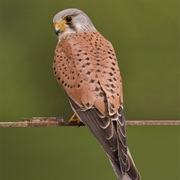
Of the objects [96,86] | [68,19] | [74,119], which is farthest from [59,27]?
[96,86]

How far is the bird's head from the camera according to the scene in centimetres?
639

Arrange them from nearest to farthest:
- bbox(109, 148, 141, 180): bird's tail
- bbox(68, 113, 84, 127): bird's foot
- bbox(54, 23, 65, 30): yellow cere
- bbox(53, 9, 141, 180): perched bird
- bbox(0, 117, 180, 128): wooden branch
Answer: bbox(0, 117, 180, 128): wooden branch < bbox(109, 148, 141, 180): bird's tail < bbox(53, 9, 141, 180): perched bird < bbox(68, 113, 84, 127): bird's foot < bbox(54, 23, 65, 30): yellow cere

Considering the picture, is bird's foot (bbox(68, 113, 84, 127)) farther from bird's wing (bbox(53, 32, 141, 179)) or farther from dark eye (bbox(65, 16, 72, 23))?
dark eye (bbox(65, 16, 72, 23))

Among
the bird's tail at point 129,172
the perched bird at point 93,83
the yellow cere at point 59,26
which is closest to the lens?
the bird's tail at point 129,172

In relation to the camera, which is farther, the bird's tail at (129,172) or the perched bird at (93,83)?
the perched bird at (93,83)

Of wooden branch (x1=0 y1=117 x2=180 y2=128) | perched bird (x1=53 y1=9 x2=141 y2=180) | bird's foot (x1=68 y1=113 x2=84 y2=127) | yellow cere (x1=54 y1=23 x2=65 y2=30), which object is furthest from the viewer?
yellow cere (x1=54 y1=23 x2=65 y2=30)

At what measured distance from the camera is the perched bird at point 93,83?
5367mm

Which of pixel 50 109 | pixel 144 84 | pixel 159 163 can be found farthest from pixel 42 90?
pixel 159 163

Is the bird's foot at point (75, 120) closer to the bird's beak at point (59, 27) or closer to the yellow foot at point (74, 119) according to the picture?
the yellow foot at point (74, 119)

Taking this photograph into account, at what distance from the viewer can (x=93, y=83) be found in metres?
5.73

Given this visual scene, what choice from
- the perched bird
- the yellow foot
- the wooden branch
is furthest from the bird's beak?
the wooden branch

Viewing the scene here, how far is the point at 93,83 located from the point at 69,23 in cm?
95

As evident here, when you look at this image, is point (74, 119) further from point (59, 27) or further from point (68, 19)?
point (68, 19)

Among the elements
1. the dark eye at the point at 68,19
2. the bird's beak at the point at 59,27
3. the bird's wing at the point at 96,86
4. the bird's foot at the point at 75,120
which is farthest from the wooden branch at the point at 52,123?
the dark eye at the point at 68,19
